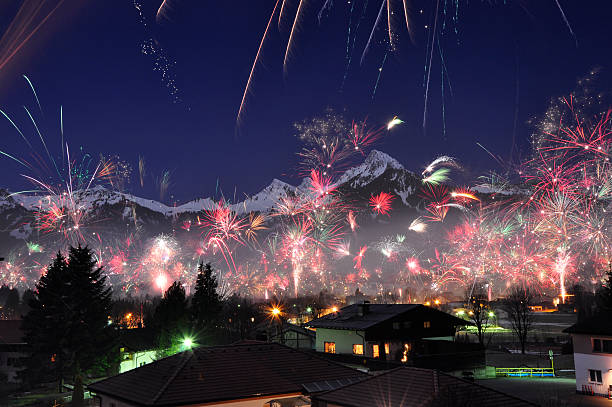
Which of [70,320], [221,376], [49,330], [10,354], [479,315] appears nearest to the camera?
[221,376]

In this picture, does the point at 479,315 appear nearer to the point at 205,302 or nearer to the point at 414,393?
the point at 205,302

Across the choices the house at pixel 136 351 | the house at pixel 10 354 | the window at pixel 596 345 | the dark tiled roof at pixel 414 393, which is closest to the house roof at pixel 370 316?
the window at pixel 596 345

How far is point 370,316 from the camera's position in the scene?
44844 mm

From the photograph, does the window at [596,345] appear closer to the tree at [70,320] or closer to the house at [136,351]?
the house at [136,351]

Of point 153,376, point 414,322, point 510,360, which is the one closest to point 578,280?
point 510,360

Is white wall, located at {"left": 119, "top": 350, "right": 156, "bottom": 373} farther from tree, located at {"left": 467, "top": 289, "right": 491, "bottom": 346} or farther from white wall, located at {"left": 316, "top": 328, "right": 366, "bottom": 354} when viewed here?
tree, located at {"left": 467, "top": 289, "right": 491, "bottom": 346}

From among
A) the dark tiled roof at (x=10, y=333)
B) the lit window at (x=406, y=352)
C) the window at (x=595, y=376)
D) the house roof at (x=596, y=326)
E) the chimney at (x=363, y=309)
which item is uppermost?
the chimney at (x=363, y=309)

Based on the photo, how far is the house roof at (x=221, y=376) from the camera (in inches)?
813

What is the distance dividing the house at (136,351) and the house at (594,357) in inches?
1632

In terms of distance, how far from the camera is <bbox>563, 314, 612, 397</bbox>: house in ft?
109

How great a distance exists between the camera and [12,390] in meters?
50.9

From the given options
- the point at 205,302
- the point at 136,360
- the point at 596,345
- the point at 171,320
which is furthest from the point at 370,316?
the point at 136,360

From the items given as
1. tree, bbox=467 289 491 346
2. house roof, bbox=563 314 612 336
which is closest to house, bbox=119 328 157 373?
tree, bbox=467 289 491 346

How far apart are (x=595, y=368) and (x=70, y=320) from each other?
152ft
